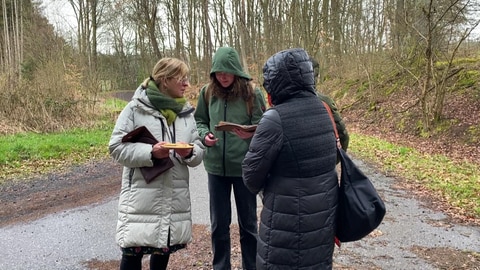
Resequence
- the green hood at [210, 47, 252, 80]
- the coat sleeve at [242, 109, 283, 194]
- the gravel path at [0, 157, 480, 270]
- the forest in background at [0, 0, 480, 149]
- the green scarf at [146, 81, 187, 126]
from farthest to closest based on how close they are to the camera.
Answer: the forest in background at [0, 0, 480, 149] → the gravel path at [0, 157, 480, 270] → the green hood at [210, 47, 252, 80] → the green scarf at [146, 81, 187, 126] → the coat sleeve at [242, 109, 283, 194]

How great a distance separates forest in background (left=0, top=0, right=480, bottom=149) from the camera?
12.1 metres

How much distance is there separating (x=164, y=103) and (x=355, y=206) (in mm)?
1448

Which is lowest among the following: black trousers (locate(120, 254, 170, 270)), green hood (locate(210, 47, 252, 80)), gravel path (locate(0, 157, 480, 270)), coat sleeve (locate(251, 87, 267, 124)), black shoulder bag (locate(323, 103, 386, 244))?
gravel path (locate(0, 157, 480, 270))

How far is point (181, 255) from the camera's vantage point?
4195mm

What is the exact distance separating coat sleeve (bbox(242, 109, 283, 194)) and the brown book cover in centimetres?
69

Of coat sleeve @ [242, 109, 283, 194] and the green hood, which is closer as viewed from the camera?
coat sleeve @ [242, 109, 283, 194]

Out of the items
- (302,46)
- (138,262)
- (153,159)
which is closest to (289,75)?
(153,159)

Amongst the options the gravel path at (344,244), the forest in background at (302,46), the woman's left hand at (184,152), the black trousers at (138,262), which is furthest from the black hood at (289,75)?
the forest in background at (302,46)

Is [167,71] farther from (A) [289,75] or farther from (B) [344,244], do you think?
(B) [344,244]

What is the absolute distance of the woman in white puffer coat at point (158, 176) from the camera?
8.82ft

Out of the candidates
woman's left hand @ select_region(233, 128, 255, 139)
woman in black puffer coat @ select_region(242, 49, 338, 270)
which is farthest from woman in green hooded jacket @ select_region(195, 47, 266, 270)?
woman in black puffer coat @ select_region(242, 49, 338, 270)

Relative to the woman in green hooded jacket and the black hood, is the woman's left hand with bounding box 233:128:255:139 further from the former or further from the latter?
the black hood

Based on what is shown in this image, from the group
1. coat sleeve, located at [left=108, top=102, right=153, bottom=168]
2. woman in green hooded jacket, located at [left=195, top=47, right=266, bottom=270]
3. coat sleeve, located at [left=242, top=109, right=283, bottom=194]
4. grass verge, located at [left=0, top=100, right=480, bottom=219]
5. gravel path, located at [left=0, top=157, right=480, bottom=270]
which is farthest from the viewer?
grass verge, located at [left=0, top=100, right=480, bottom=219]

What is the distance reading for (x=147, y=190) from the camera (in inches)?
107
